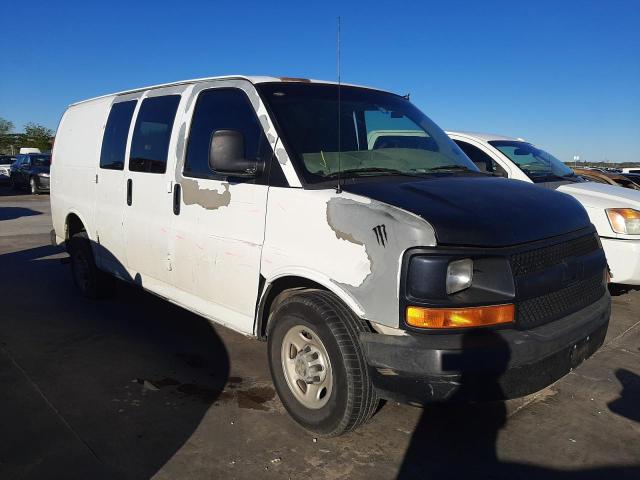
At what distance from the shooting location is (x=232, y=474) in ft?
9.24

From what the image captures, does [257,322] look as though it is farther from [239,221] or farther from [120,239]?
[120,239]

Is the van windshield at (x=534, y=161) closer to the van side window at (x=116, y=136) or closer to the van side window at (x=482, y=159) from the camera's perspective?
the van side window at (x=482, y=159)

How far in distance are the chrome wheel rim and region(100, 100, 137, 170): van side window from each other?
259 centimetres

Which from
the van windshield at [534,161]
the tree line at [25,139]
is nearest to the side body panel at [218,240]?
the van windshield at [534,161]

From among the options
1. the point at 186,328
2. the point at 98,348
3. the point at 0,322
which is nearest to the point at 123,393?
the point at 98,348

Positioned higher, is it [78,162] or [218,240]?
[78,162]

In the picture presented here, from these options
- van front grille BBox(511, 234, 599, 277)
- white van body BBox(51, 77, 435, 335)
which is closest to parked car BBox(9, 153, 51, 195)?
white van body BBox(51, 77, 435, 335)

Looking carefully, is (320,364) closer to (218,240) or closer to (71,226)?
(218,240)

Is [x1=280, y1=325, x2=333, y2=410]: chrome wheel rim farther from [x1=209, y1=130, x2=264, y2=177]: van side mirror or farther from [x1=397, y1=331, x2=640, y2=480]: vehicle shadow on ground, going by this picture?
[x1=209, y1=130, x2=264, y2=177]: van side mirror

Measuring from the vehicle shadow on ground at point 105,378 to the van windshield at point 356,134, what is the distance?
1.78 m

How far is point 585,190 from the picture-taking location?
5992mm

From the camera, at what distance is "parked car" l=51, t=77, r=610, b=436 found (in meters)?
2.59

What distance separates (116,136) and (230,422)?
9.90ft

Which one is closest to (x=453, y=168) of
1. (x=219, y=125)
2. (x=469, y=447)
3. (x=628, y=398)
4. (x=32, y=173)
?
(x=219, y=125)
